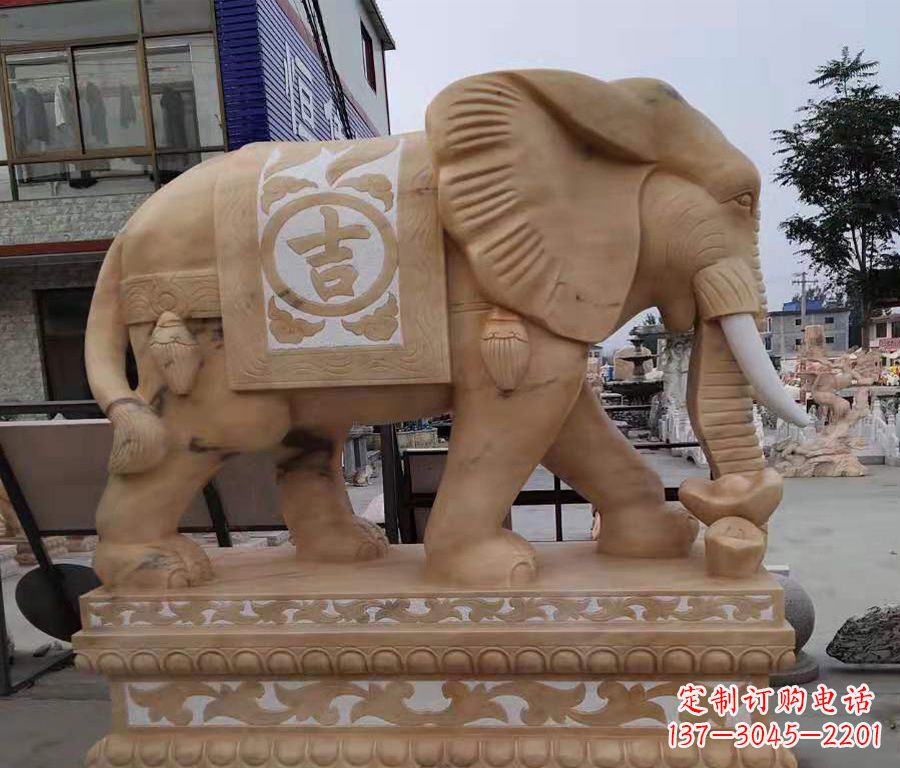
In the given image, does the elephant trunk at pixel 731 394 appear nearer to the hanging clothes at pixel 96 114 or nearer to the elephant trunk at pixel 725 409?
the elephant trunk at pixel 725 409

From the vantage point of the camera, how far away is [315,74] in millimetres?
6711

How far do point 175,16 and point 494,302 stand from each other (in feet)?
18.9

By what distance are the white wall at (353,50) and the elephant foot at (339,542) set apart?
19.6 ft

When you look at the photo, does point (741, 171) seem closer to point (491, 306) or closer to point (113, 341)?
point (491, 306)

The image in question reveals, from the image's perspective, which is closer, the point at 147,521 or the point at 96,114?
the point at 147,521

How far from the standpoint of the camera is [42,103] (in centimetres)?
616

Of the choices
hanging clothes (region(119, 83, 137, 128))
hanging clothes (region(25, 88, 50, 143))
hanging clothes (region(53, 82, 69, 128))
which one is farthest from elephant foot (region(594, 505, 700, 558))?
hanging clothes (region(25, 88, 50, 143))

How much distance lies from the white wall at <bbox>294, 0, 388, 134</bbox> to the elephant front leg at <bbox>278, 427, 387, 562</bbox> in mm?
5898

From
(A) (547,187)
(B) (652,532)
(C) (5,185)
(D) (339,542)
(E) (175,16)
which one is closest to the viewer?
(A) (547,187)

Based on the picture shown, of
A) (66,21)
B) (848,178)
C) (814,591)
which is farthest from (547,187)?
(848,178)

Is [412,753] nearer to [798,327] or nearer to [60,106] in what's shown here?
[60,106]

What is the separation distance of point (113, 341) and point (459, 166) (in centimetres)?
69

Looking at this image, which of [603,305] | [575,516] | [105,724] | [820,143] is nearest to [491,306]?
[603,305]

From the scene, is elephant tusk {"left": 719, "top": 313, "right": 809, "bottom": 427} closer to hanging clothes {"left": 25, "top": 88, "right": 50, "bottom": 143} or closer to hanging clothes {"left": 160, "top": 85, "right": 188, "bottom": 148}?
hanging clothes {"left": 160, "top": 85, "right": 188, "bottom": 148}
